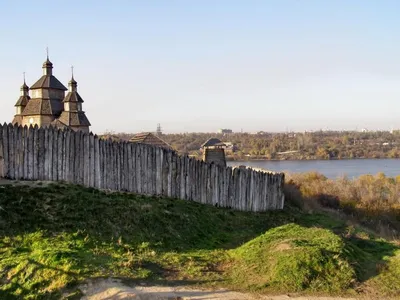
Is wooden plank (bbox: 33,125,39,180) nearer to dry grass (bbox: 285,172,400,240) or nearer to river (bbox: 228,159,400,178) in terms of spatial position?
dry grass (bbox: 285,172,400,240)

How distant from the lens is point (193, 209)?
1074cm

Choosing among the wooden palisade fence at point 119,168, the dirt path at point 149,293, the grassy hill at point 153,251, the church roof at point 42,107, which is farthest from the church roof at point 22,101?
the dirt path at point 149,293

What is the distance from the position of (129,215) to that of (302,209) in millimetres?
7991

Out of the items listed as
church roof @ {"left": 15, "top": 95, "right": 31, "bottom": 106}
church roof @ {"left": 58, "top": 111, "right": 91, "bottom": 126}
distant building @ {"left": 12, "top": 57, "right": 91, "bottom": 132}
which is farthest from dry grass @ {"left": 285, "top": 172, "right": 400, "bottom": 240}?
church roof @ {"left": 15, "top": 95, "right": 31, "bottom": 106}

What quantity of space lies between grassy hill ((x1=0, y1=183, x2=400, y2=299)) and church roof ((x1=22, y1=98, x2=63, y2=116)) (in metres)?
Result: 11.9

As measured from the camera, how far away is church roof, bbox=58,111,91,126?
64.8 ft

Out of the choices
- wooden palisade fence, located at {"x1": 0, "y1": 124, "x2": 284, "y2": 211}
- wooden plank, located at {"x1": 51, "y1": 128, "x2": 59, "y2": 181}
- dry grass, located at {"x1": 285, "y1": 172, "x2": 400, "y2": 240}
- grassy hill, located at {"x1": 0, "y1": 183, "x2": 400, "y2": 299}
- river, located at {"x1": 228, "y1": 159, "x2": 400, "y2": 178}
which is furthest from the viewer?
river, located at {"x1": 228, "y1": 159, "x2": 400, "y2": 178}

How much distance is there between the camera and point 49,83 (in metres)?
20.5

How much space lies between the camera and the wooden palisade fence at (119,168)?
9570 millimetres

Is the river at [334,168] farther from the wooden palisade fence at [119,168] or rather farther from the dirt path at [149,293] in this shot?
the dirt path at [149,293]

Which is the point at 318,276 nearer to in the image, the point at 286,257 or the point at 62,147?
the point at 286,257

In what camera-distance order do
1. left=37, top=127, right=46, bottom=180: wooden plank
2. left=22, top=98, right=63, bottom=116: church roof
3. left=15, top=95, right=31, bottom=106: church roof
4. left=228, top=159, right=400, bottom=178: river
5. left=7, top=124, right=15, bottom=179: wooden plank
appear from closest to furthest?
1. left=7, top=124, right=15, bottom=179: wooden plank
2. left=37, top=127, right=46, bottom=180: wooden plank
3. left=22, top=98, right=63, bottom=116: church roof
4. left=15, top=95, right=31, bottom=106: church roof
5. left=228, top=159, right=400, bottom=178: river

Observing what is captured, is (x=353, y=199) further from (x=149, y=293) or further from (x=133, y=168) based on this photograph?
(x=149, y=293)

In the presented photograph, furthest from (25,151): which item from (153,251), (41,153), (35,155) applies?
(153,251)
